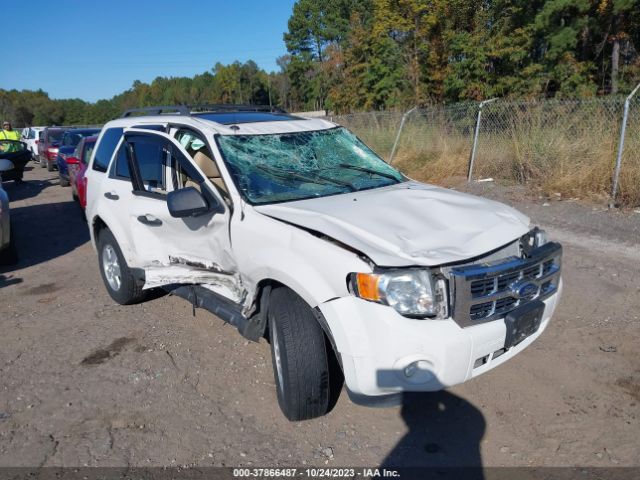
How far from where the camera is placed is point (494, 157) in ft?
39.4

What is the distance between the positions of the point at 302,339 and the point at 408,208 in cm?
111

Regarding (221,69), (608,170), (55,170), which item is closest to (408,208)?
(608,170)

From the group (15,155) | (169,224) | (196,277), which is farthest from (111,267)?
(15,155)

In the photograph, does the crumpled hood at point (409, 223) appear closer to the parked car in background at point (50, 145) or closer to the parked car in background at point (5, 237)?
the parked car in background at point (5, 237)

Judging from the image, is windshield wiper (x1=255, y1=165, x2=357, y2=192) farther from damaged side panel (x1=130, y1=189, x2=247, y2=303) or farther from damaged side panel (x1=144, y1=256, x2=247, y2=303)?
damaged side panel (x1=144, y1=256, x2=247, y2=303)

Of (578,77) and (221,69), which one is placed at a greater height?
(221,69)

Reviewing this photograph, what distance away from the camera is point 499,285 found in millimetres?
3035

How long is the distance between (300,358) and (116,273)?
3.04 meters

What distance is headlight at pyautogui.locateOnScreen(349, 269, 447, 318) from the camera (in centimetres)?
280

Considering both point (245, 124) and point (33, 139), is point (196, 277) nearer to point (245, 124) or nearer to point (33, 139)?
point (245, 124)

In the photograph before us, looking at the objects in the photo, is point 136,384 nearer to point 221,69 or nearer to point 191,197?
point 191,197

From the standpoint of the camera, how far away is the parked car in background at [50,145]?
20109mm

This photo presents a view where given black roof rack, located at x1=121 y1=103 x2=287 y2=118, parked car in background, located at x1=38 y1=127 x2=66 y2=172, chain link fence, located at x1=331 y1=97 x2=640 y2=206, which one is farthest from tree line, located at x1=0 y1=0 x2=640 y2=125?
black roof rack, located at x1=121 y1=103 x2=287 y2=118

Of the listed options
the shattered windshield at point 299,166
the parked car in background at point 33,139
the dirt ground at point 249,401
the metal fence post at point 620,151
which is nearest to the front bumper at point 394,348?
the dirt ground at point 249,401
